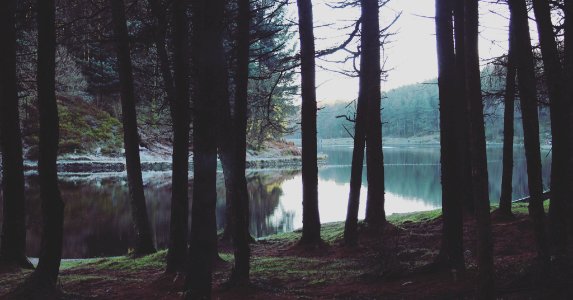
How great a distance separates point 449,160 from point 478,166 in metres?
1.48

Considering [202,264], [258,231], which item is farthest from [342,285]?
[258,231]

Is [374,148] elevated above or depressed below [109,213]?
above

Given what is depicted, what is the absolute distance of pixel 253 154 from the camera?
5206 cm

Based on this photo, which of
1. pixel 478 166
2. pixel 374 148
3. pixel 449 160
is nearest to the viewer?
pixel 478 166

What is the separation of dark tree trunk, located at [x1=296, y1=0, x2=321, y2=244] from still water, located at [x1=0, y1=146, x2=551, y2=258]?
4.90 m

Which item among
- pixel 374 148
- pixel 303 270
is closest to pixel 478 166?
pixel 303 270

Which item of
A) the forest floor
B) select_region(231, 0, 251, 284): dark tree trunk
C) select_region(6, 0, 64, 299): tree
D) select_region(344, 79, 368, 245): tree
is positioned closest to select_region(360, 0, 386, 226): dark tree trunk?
select_region(344, 79, 368, 245): tree

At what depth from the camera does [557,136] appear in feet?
20.9

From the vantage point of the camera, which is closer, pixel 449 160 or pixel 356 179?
pixel 449 160

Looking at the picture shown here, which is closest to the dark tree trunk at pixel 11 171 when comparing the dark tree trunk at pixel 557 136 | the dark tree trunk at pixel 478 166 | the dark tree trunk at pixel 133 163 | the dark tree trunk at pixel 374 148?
the dark tree trunk at pixel 133 163

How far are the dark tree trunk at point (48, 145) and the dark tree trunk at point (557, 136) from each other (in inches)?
267

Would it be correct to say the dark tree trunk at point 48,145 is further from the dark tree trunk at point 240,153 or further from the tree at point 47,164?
the dark tree trunk at point 240,153

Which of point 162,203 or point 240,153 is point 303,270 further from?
point 162,203

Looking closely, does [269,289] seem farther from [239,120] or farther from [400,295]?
[239,120]
